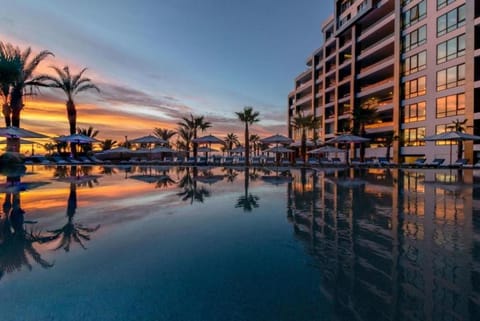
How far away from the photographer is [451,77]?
27.4 metres

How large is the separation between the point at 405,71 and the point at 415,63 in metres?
1.43

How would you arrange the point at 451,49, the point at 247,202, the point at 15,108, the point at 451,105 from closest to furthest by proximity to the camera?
the point at 247,202 → the point at 15,108 → the point at 451,105 → the point at 451,49

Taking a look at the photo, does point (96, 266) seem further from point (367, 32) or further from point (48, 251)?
point (367, 32)

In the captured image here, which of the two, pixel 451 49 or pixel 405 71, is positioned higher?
pixel 451 49

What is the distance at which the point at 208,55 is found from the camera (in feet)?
112

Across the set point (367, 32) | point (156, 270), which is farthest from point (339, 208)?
point (367, 32)

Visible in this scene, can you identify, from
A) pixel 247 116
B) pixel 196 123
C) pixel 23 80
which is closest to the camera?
pixel 23 80

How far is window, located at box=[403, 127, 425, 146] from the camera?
30.0 m

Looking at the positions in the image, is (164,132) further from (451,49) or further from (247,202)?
(247,202)

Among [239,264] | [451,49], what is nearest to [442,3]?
[451,49]

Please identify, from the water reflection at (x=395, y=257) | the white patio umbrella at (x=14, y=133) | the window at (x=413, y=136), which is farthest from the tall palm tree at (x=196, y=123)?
the water reflection at (x=395, y=257)

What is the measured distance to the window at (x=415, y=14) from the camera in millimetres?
30250

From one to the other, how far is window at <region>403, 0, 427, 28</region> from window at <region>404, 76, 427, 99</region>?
7459 millimetres

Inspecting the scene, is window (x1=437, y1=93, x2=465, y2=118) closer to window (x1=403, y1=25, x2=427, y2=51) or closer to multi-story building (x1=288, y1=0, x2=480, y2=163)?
multi-story building (x1=288, y1=0, x2=480, y2=163)
